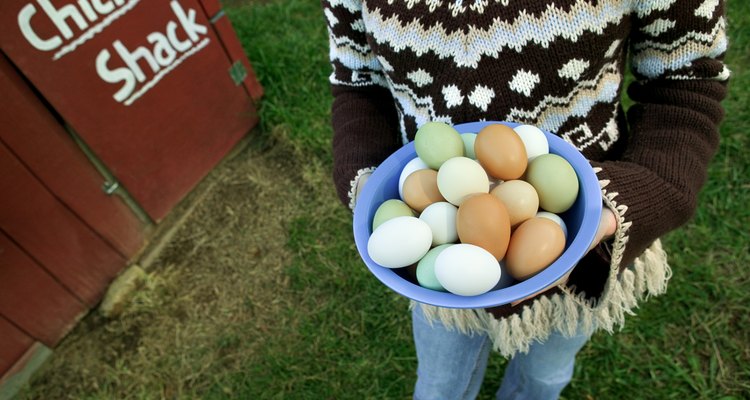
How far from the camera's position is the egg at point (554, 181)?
2.62 feet

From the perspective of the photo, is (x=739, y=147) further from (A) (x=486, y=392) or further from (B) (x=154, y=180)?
(B) (x=154, y=180)

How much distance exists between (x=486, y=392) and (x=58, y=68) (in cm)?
166

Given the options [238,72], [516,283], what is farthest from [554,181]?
[238,72]

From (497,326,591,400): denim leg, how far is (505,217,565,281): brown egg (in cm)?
36

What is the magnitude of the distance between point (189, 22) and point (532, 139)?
1.60 metres

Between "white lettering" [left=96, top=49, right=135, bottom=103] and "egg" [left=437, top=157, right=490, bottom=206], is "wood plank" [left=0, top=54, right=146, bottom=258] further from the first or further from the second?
"egg" [left=437, top=157, right=490, bottom=206]

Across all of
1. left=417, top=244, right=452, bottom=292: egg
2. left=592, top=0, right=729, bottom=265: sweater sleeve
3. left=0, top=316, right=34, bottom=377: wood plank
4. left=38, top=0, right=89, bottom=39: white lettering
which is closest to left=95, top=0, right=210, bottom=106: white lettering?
left=38, top=0, right=89, bottom=39: white lettering

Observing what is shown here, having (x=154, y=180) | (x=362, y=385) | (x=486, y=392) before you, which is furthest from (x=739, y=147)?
(x=154, y=180)

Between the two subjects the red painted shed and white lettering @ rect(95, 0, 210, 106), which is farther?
white lettering @ rect(95, 0, 210, 106)

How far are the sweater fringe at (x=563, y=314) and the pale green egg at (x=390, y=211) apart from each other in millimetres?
270

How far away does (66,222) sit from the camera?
190 centimetres

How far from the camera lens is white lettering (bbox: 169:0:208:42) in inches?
77.2

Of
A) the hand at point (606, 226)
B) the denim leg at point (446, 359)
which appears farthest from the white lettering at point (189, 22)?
the hand at point (606, 226)

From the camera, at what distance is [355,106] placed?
1094 millimetres
